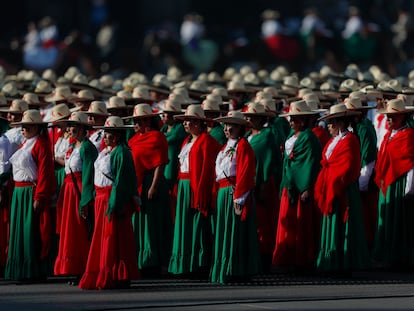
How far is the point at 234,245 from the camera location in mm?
20531

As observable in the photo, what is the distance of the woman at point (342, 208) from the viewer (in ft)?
69.4

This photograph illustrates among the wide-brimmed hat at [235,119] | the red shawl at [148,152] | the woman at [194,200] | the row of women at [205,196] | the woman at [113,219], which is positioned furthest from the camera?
the red shawl at [148,152]

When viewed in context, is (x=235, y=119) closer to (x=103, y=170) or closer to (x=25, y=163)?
(x=103, y=170)

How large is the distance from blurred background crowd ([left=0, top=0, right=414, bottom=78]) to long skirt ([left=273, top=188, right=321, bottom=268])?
19016 mm

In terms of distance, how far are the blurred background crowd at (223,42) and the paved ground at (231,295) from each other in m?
20.1

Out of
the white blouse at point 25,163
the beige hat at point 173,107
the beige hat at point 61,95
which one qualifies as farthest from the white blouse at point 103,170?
the beige hat at point 61,95

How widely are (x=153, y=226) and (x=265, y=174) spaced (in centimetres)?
142

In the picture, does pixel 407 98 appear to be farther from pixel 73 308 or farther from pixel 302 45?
pixel 302 45

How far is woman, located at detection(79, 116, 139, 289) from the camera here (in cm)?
1989

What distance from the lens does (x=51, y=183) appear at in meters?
20.7

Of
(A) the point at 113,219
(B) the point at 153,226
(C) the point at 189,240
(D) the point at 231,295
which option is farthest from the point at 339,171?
(A) the point at 113,219

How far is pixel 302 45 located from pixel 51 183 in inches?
903

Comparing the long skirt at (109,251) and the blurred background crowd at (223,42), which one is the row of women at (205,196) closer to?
the long skirt at (109,251)

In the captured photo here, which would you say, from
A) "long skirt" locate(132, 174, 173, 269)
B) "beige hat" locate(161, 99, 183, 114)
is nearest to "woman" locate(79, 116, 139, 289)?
"long skirt" locate(132, 174, 173, 269)
